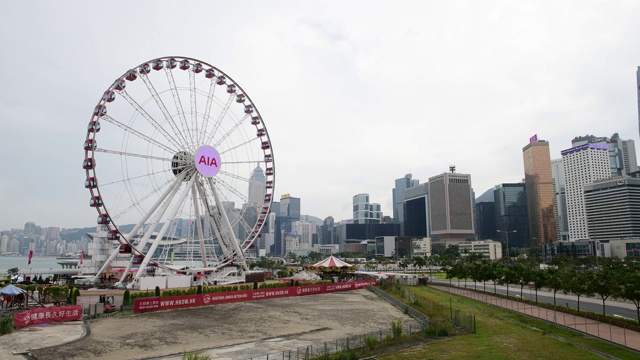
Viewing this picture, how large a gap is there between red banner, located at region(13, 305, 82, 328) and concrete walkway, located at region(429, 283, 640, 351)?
3591 centimetres

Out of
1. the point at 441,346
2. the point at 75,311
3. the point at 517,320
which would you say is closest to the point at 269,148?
the point at 75,311

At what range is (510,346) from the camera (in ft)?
85.6

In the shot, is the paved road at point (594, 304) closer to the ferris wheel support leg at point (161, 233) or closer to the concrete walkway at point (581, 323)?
the concrete walkway at point (581, 323)

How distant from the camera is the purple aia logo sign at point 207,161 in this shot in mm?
58125

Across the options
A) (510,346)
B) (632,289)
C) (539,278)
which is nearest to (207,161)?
(539,278)

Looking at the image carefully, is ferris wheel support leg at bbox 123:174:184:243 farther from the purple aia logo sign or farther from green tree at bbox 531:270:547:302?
green tree at bbox 531:270:547:302

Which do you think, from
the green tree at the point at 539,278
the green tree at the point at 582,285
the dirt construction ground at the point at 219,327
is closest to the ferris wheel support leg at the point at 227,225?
the dirt construction ground at the point at 219,327

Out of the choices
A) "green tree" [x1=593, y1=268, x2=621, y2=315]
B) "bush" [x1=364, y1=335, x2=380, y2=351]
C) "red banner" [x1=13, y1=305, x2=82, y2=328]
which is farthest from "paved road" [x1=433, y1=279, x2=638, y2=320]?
"red banner" [x1=13, y1=305, x2=82, y2=328]

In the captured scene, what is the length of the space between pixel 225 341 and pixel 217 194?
35.7 metres

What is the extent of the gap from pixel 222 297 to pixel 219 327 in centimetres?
1142

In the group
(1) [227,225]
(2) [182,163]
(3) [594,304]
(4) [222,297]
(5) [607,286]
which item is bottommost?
(3) [594,304]

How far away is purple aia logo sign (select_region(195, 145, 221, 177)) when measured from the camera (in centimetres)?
5812

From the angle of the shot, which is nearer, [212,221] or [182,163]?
[182,163]

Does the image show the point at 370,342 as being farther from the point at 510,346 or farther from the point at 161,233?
the point at 161,233
